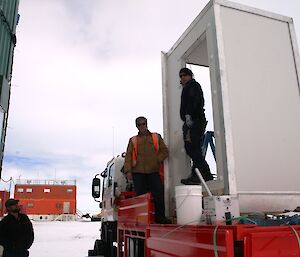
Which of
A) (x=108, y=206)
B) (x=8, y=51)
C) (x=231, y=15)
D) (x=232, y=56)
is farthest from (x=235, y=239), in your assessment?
(x=8, y=51)

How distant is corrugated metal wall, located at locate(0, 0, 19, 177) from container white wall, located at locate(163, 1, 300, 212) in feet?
15.1

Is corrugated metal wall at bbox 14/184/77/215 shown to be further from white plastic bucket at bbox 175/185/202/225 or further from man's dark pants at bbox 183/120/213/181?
white plastic bucket at bbox 175/185/202/225

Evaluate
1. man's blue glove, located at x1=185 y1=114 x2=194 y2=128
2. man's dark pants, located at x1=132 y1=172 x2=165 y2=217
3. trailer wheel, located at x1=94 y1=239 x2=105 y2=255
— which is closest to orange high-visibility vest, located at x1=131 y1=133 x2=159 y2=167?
man's dark pants, located at x1=132 y1=172 x2=165 y2=217

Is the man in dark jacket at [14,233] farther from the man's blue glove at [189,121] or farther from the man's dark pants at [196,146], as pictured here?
the man's blue glove at [189,121]

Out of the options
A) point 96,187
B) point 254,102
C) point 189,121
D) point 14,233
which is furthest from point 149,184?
point 96,187

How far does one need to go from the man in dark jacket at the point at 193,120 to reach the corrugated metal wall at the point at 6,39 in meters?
3.99

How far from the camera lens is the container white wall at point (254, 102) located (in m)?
3.08

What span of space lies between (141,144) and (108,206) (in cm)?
285

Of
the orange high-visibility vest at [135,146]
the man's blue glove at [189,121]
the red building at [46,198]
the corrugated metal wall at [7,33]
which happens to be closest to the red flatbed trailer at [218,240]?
the orange high-visibility vest at [135,146]

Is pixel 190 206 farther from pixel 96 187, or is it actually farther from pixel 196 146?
pixel 96 187

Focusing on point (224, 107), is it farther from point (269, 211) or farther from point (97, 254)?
point (97, 254)

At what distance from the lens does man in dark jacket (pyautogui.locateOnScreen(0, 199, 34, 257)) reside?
527 cm

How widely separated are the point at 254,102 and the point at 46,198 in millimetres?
39914

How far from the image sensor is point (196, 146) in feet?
12.5
